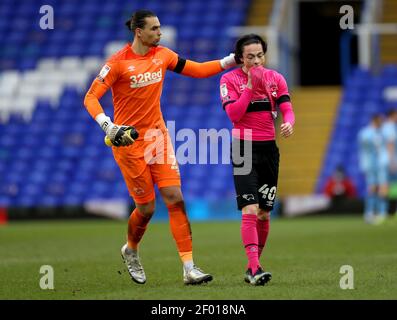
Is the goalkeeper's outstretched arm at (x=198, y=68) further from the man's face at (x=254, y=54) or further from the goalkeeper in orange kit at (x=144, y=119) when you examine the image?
the man's face at (x=254, y=54)

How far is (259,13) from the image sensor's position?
26.6 metres

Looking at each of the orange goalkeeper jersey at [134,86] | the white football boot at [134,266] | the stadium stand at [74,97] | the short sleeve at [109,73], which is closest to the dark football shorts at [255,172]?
the orange goalkeeper jersey at [134,86]

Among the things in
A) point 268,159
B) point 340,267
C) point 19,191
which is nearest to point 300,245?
point 340,267

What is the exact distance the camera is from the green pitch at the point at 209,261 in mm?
8273

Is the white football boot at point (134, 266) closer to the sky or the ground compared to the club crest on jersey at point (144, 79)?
closer to the ground

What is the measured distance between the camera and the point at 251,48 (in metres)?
8.88

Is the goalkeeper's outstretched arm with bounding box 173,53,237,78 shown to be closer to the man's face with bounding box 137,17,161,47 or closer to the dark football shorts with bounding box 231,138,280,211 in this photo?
the man's face with bounding box 137,17,161,47

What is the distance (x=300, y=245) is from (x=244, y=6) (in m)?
13.8

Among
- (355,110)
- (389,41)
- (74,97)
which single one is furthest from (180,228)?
(389,41)

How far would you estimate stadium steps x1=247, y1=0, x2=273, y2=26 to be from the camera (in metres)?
26.3

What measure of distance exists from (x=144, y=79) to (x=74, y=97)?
17.3m

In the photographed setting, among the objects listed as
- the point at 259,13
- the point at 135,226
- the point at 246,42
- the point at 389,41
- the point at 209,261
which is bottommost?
the point at 209,261

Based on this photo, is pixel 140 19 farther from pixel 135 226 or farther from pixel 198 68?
pixel 135 226

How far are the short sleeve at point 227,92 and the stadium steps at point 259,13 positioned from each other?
17.3m
